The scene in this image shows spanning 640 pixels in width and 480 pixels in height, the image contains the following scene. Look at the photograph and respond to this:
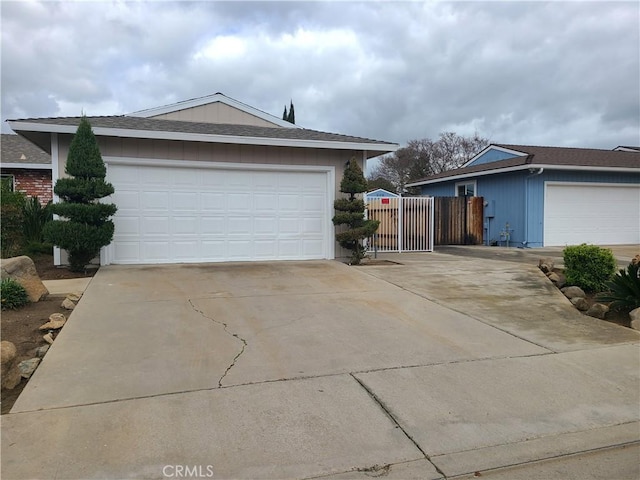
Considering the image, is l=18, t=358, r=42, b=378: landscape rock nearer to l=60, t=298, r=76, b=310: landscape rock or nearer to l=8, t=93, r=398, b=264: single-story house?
l=60, t=298, r=76, b=310: landscape rock

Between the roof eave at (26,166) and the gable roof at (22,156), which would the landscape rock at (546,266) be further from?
the roof eave at (26,166)

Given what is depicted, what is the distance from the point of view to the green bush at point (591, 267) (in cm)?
875

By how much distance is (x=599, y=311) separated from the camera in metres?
7.61

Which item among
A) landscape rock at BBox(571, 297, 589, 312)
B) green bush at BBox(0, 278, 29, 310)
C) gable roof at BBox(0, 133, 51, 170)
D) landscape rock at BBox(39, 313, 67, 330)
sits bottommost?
landscape rock at BBox(571, 297, 589, 312)

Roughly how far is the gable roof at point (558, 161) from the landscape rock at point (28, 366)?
16.5 metres

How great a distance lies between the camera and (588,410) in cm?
432

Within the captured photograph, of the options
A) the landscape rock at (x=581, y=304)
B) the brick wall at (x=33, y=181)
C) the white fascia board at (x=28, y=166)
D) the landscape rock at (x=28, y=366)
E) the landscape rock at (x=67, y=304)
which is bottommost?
the landscape rock at (x=28, y=366)

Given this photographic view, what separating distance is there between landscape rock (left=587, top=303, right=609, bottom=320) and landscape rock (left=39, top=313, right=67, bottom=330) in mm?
7944

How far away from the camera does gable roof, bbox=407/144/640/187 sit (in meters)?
17.5

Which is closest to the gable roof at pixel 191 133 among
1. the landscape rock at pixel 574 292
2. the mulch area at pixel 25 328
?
the mulch area at pixel 25 328

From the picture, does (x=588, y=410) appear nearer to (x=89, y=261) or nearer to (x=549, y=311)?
(x=549, y=311)

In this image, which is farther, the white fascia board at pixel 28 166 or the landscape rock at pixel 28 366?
the white fascia board at pixel 28 166

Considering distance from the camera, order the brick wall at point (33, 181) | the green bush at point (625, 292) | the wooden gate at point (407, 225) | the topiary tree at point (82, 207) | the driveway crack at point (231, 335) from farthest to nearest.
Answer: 1. the brick wall at point (33, 181)
2. the wooden gate at point (407, 225)
3. the topiary tree at point (82, 207)
4. the green bush at point (625, 292)
5. the driveway crack at point (231, 335)

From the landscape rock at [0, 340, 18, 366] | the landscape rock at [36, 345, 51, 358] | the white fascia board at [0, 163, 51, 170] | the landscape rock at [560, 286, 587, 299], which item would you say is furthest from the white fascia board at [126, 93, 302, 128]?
the landscape rock at [0, 340, 18, 366]
